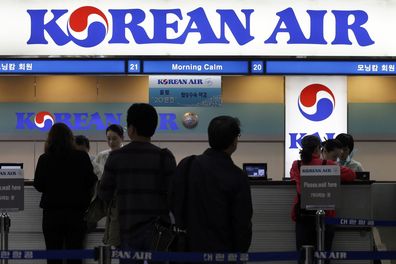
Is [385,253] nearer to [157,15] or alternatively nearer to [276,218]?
[276,218]

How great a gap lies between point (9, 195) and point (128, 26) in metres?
3.88

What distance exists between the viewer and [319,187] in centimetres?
642

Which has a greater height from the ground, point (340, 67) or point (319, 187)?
point (340, 67)

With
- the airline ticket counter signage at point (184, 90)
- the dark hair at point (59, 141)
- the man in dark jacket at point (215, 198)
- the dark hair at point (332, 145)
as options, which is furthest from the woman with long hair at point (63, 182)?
the airline ticket counter signage at point (184, 90)

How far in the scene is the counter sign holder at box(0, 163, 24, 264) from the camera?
252 inches

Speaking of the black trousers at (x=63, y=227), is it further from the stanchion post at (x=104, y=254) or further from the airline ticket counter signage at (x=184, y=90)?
the airline ticket counter signage at (x=184, y=90)

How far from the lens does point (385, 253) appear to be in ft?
17.8

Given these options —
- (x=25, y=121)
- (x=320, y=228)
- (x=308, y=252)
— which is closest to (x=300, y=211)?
(x=320, y=228)

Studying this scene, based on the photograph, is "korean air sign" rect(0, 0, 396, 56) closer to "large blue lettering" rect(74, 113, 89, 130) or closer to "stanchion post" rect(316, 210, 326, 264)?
"large blue lettering" rect(74, 113, 89, 130)

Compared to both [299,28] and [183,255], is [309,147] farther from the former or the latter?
[299,28]

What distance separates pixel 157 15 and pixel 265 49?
4.35 ft

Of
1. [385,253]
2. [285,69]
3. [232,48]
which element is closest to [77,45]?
[232,48]

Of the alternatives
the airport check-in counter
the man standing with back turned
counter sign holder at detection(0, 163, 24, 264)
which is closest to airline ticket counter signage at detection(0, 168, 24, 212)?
counter sign holder at detection(0, 163, 24, 264)

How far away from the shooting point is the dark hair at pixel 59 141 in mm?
5988
